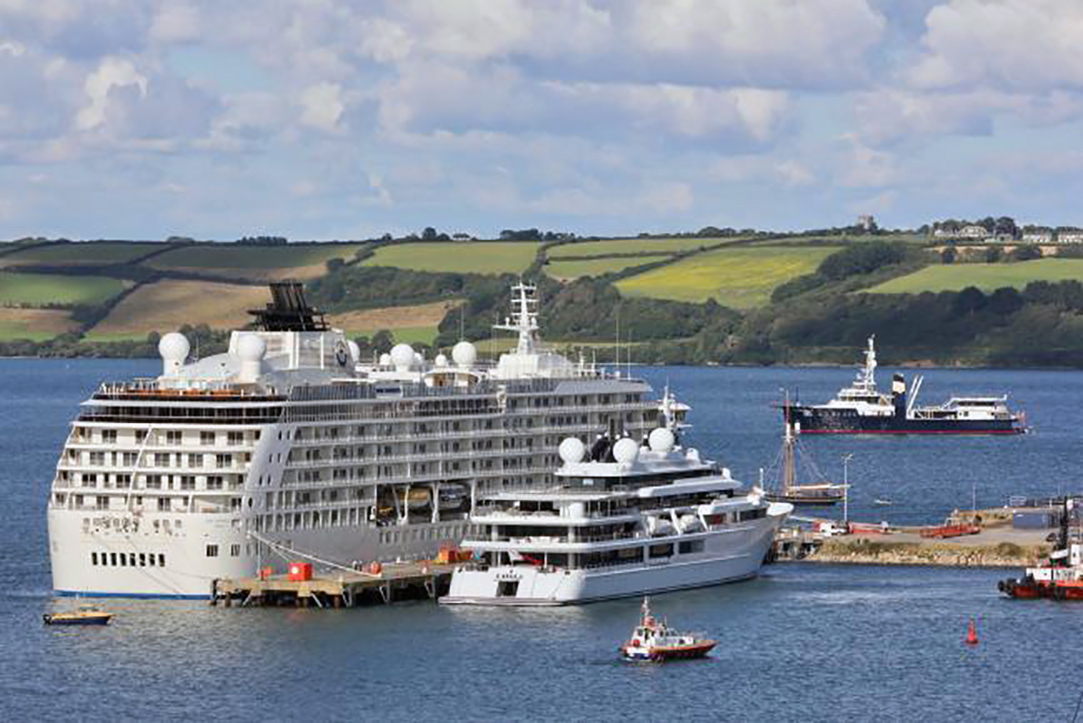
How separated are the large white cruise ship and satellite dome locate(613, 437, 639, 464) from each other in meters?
8.17

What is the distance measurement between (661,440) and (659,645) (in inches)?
732

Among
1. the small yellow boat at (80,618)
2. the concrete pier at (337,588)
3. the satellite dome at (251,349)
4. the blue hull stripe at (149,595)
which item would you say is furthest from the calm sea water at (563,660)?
the satellite dome at (251,349)

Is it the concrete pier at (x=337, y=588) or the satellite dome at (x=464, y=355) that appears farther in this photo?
the satellite dome at (x=464, y=355)

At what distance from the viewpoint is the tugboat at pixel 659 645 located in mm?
88875

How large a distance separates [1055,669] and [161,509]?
3224 centimetres

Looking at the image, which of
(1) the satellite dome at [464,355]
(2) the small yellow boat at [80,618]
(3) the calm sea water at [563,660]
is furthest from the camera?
(1) the satellite dome at [464,355]

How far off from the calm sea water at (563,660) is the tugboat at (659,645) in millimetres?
743

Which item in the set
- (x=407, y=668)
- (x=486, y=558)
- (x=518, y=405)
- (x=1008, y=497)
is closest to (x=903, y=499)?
(x=1008, y=497)

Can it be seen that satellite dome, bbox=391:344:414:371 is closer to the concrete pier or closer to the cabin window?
the concrete pier

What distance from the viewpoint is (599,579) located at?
326 feet

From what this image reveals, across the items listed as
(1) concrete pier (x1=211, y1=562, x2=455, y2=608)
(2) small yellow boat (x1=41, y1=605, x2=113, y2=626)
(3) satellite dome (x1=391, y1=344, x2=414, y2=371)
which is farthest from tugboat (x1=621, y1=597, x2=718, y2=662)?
(3) satellite dome (x1=391, y1=344, x2=414, y2=371)

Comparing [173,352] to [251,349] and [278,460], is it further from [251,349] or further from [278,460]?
[278,460]

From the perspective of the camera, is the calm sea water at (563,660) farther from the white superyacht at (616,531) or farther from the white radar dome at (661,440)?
the white radar dome at (661,440)

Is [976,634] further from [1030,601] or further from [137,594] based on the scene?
[137,594]
